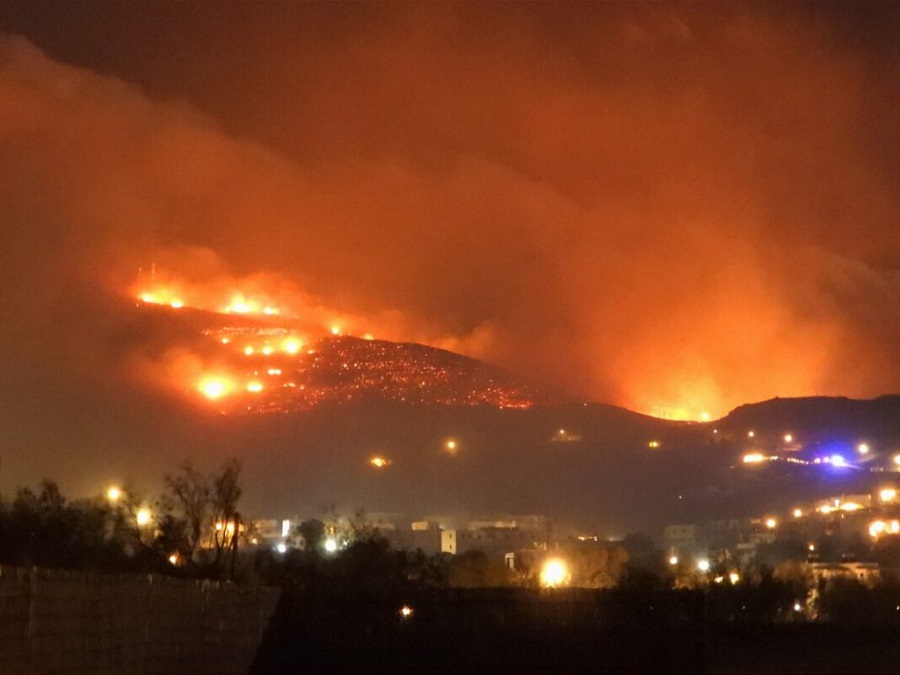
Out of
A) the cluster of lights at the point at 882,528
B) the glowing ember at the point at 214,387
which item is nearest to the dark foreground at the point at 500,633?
the cluster of lights at the point at 882,528

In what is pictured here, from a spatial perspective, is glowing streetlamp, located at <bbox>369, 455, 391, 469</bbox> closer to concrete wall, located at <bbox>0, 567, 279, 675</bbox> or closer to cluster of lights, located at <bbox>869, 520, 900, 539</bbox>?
cluster of lights, located at <bbox>869, 520, 900, 539</bbox>

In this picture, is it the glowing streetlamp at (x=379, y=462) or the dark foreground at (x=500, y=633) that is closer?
the dark foreground at (x=500, y=633)

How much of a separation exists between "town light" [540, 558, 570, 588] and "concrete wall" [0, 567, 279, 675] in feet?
81.9

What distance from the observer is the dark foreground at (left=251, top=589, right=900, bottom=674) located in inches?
869

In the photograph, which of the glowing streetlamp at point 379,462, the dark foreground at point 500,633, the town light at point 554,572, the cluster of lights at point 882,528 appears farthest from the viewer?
the glowing streetlamp at point 379,462

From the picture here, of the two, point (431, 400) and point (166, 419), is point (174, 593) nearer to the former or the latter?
point (166, 419)

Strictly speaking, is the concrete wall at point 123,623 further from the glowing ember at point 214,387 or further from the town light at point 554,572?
the glowing ember at point 214,387

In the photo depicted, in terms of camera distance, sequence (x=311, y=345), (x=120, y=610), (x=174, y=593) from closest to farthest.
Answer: (x=120, y=610)
(x=174, y=593)
(x=311, y=345)

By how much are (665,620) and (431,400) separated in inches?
3324

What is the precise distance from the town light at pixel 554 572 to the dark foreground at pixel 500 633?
21.6 metres

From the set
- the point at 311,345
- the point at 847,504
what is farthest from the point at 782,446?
the point at 311,345

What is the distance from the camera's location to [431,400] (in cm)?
10644

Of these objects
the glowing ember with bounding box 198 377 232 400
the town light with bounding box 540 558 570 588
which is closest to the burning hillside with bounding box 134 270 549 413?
the glowing ember with bounding box 198 377 232 400

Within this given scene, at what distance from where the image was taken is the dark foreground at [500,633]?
22.1 meters
